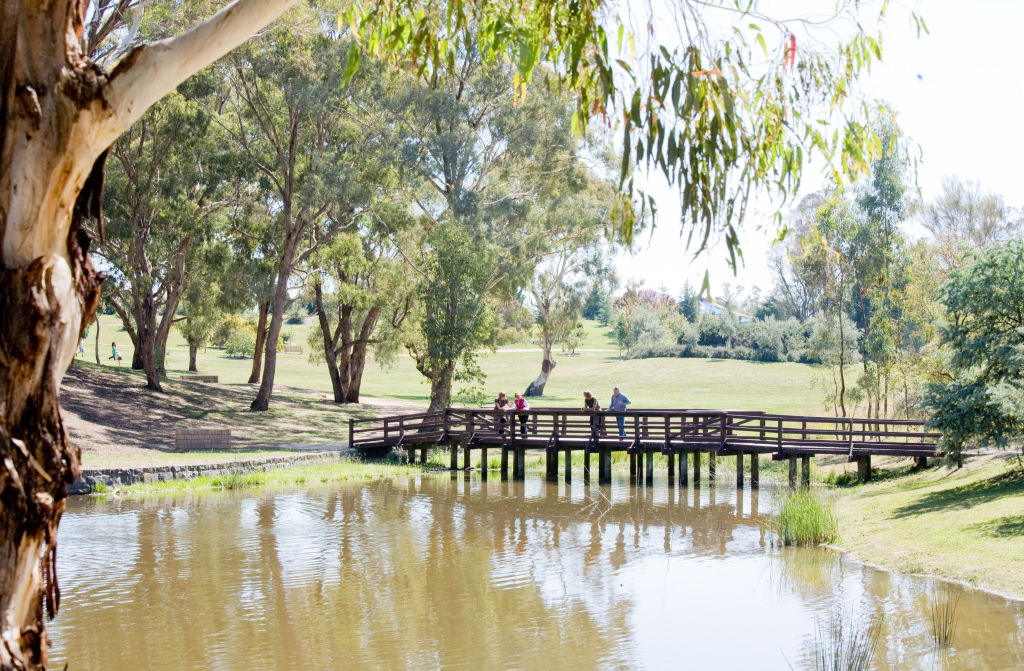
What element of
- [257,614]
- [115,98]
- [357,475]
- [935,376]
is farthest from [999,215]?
[115,98]

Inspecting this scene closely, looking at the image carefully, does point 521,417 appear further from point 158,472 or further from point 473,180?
point 473,180

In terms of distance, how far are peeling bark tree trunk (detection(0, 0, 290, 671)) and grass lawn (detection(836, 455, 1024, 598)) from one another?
10.2 meters

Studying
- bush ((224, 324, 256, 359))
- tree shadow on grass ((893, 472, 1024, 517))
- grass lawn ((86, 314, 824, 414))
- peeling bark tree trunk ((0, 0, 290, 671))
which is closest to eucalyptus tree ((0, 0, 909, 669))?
peeling bark tree trunk ((0, 0, 290, 671))

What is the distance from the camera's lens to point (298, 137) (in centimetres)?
3638

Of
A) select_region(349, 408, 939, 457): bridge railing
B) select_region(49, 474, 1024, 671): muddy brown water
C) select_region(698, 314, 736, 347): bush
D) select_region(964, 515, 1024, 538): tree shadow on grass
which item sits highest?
select_region(698, 314, 736, 347): bush

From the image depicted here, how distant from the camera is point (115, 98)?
473 centimetres

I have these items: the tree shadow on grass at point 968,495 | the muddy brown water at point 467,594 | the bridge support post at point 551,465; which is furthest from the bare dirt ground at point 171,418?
the tree shadow on grass at point 968,495

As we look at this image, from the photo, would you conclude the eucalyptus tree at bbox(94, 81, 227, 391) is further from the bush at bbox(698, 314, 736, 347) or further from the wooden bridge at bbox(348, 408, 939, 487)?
the bush at bbox(698, 314, 736, 347)

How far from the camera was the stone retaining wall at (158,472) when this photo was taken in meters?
20.8

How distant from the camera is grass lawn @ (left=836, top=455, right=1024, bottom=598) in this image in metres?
12.2

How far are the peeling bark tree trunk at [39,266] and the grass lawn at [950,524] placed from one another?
33.4ft

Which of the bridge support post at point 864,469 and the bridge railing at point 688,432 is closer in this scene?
the bridge railing at point 688,432

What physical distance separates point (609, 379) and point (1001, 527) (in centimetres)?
5573

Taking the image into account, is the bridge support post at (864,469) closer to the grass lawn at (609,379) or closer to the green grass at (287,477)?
the green grass at (287,477)
